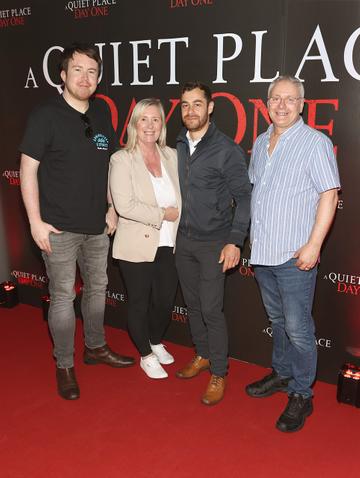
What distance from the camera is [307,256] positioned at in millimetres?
2439

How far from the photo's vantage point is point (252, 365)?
3459 millimetres

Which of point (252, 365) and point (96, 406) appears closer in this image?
point (96, 406)

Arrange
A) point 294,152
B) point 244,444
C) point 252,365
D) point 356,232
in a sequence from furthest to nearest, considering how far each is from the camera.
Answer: point 252,365 → point 356,232 → point 244,444 → point 294,152

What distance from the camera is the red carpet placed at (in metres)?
2.46

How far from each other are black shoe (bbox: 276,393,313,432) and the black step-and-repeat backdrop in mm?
483

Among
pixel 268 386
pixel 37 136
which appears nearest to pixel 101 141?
pixel 37 136

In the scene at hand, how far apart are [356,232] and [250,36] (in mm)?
1295

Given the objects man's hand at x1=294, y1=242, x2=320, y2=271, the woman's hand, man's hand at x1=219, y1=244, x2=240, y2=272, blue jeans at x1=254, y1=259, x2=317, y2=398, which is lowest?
blue jeans at x1=254, y1=259, x2=317, y2=398

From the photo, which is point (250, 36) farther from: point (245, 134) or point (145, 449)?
point (145, 449)

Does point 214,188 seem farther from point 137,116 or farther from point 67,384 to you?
point 67,384

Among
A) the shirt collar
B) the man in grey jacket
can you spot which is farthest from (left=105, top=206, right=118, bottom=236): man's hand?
the shirt collar

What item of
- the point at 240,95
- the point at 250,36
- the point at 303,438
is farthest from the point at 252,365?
the point at 250,36

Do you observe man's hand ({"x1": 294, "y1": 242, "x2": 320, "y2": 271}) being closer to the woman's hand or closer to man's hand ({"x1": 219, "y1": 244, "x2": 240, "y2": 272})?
man's hand ({"x1": 219, "y1": 244, "x2": 240, "y2": 272})

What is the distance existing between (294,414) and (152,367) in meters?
0.96
